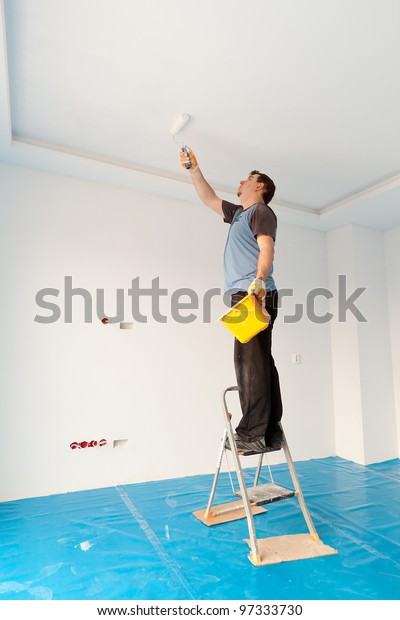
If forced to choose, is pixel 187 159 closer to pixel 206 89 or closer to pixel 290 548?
pixel 206 89

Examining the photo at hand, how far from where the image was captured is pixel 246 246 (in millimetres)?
2127

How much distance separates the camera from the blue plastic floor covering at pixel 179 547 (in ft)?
5.41

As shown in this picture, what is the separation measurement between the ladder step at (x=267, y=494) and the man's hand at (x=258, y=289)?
1202mm

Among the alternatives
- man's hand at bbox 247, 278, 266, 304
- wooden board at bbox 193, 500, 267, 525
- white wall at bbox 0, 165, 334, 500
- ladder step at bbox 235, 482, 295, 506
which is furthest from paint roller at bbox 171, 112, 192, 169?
wooden board at bbox 193, 500, 267, 525

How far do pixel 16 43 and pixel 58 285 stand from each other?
164 centimetres

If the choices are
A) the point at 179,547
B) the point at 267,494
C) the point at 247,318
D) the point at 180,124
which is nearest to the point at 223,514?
the point at 267,494

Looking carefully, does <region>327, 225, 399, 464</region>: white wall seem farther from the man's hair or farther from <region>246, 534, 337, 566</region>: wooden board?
the man's hair

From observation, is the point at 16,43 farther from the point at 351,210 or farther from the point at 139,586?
the point at 351,210

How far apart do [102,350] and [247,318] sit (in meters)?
1.78

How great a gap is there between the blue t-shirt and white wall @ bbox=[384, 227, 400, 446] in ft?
9.37

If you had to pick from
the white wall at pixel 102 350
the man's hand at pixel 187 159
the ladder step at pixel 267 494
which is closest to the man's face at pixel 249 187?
the man's hand at pixel 187 159

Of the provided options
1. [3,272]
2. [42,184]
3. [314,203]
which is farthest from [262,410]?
[314,203]

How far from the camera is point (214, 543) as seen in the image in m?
2.08
